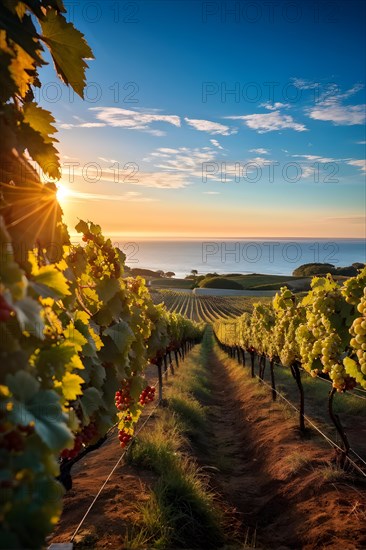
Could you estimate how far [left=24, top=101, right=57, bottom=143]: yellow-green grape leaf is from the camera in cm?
231

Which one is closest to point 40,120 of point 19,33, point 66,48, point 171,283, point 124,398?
point 19,33

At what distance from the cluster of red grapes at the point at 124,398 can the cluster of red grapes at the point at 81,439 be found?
7.58 ft

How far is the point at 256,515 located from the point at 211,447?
4125 mm

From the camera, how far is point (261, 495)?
27.6 ft

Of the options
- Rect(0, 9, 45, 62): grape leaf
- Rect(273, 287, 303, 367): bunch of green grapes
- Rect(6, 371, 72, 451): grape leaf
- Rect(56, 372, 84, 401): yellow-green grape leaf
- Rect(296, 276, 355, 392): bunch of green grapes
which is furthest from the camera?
Rect(273, 287, 303, 367): bunch of green grapes

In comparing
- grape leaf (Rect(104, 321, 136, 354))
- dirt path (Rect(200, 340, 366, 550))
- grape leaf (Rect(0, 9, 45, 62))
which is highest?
grape leaf (Rect(0, 9, 45, 62))

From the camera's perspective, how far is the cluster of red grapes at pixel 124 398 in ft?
22.7

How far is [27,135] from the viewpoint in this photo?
7.34 ft

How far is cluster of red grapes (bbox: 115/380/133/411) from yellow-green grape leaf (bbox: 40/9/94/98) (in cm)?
510

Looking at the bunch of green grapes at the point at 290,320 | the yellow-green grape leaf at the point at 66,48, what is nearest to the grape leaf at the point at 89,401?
the yellow-green grape leaf at the point at 66,48

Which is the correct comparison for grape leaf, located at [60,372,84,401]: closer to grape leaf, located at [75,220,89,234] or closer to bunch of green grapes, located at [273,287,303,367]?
grape leaf, located at [75,220,89,234]

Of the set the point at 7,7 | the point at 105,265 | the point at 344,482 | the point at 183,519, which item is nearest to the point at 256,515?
the point at 344,482

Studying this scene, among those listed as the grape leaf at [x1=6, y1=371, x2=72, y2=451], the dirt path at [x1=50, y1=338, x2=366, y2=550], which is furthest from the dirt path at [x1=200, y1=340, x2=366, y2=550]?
the grape leaf at [x1=6, y1=371, x2=72, y2=451]

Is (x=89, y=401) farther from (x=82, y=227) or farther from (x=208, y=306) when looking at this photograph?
(x=208, y=306)
